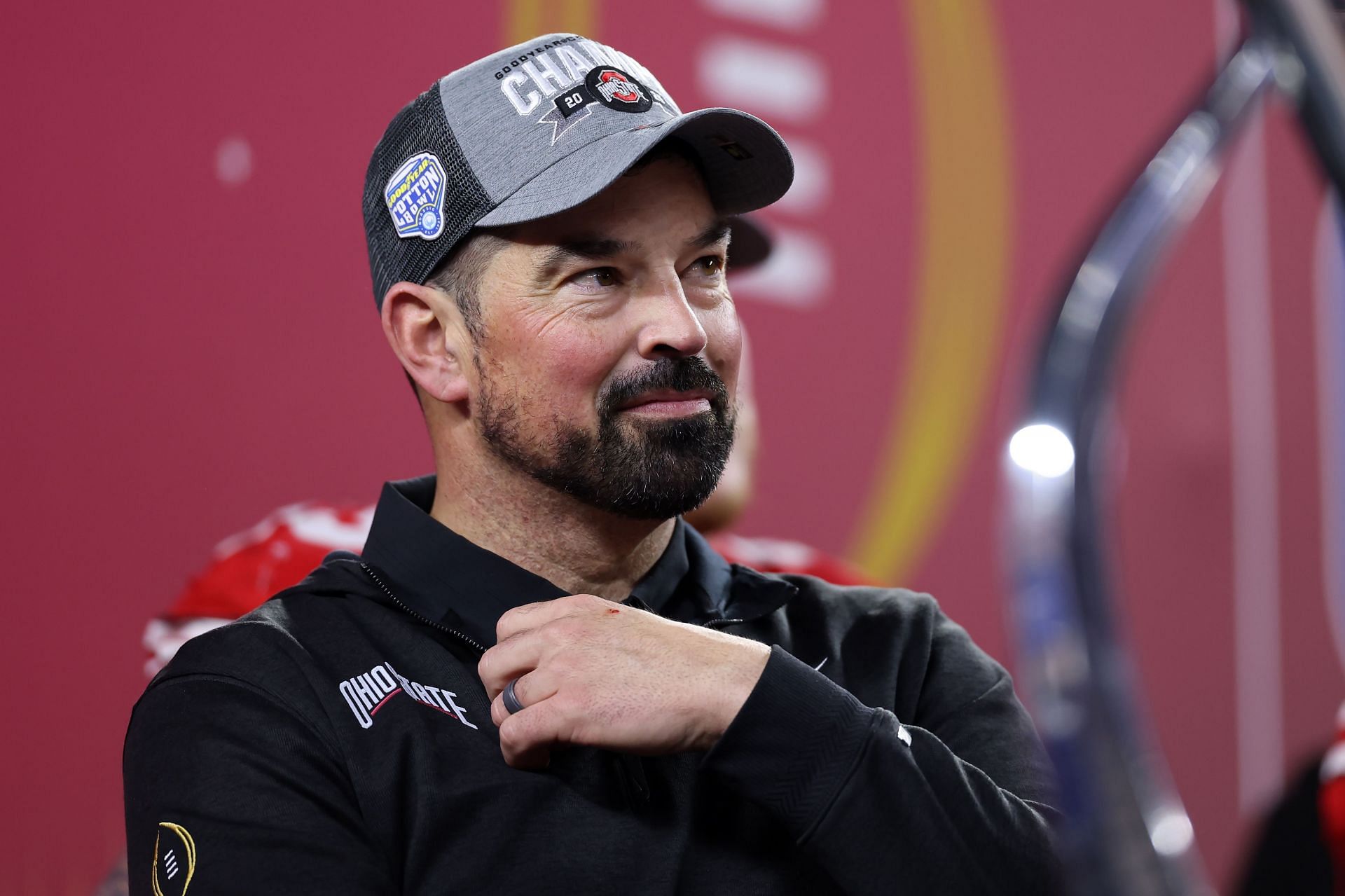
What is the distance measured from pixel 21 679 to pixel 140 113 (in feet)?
2.49

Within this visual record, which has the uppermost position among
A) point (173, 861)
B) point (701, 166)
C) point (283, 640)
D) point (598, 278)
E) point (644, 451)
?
point (701, 166)

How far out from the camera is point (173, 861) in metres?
0.85

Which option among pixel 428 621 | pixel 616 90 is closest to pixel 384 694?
pixel 428 621

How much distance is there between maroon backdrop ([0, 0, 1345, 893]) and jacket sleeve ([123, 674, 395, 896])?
93 cm

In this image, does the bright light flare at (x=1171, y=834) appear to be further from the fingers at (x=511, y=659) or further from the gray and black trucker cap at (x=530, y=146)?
the gray and black trucker cap at (x=530, y=146)

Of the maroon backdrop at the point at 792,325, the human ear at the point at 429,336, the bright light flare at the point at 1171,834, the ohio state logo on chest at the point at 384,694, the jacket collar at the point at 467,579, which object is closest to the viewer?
the bright light flare at the point at 1171,834

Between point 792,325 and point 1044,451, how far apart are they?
1.98 metres

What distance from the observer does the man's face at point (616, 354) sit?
105cm

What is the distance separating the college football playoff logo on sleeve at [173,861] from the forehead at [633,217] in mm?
502

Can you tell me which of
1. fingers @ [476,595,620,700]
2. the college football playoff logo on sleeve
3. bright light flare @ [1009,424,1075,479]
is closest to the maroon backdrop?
fingers @ [476,595,620,700]

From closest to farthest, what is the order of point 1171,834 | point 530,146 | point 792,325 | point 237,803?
point 1171,834 < point 237,803 < point 530,146 < point 792,325

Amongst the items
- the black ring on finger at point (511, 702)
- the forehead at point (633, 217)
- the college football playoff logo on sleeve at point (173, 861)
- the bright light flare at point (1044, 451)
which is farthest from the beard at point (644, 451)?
the bright light flare at point (1044, 451)

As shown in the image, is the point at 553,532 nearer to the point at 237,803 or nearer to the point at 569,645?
the point at 569,645

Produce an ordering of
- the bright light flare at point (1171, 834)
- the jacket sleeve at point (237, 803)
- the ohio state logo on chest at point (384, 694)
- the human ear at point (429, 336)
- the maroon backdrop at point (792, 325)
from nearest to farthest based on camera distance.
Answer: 1. the bright light flare at point (1171, 834)
2. the jacket sleeve at point (237, 803)
3. the ohio state logo on chest at point (384, 694)
4. the human ear at point (429, 336)
5. the maroon backdrop at point (792, 325)
